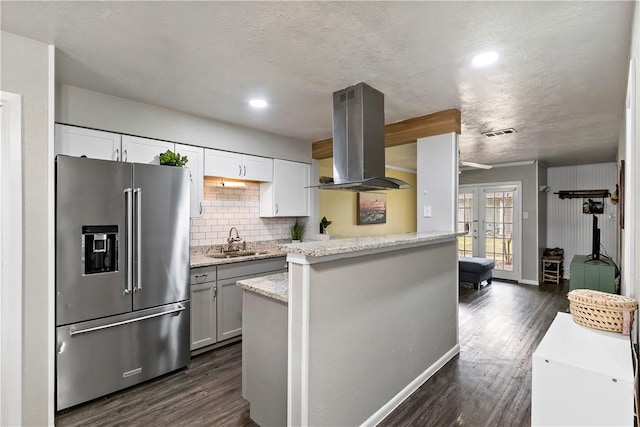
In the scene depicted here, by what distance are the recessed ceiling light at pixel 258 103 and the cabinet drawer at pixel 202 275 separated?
1661mm

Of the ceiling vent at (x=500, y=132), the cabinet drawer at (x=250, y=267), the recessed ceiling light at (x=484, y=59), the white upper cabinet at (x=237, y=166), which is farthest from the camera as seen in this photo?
the ceiling vent at (x=500, y=132)

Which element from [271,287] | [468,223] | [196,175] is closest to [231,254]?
[196,175]

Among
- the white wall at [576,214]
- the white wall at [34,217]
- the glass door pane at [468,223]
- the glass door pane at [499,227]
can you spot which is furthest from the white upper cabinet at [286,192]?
the white wall at [576,214]

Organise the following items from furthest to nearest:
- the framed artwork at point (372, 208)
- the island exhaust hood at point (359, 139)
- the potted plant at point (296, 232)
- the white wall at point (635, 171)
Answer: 1. the framed artwork at point (372, 208)
2. the potted plant at point (296, 232)
3. the island exhaust hood at point (359, 139)
4. the white wall at point (635, 171)

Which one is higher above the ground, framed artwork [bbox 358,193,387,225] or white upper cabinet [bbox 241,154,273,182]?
white upper cabinet [bbox 241,154,273,182]

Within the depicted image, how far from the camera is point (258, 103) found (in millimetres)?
3027

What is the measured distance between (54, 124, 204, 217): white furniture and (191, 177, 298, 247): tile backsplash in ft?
1.15

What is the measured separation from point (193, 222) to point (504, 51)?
3.33 meters

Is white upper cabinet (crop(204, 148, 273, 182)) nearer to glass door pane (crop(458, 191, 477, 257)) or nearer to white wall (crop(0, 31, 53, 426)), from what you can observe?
white wall (crop(0, 31, 53, 426))

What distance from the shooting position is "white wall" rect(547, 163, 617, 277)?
6.45 m

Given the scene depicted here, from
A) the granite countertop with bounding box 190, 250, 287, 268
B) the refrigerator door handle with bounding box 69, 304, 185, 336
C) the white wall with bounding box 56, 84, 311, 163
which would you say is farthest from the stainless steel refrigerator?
the white wall with bounding box 56, 84, 311, 163

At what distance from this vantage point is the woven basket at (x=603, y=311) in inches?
57.7

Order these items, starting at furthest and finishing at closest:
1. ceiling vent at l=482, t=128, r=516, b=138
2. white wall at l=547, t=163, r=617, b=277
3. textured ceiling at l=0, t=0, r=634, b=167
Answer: white wall at l=547, t=163, r=617, b=277 < ceiling vent at l=482, t=128, r=516, b=138 < textured ceiling at l=0, t=0, r=634, b=167

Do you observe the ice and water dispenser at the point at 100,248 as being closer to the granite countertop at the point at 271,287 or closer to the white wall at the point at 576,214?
the granite countertop at the point at 271,287
